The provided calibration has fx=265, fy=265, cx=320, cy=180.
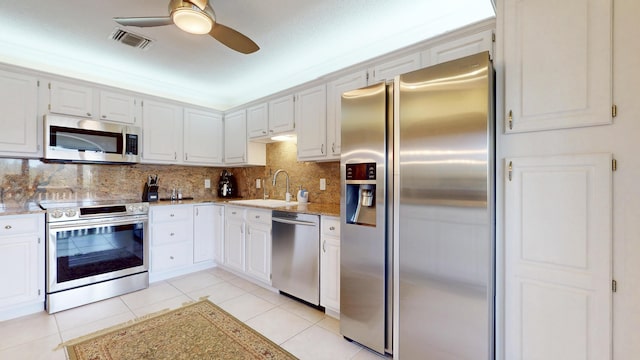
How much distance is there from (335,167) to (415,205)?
5.04ft

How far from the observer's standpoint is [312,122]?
2.85 metres

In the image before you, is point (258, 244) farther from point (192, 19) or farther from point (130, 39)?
point (130, 39)

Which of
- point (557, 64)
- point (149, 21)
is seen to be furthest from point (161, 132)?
point (557, 64)

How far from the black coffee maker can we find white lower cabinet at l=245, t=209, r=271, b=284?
128 cm

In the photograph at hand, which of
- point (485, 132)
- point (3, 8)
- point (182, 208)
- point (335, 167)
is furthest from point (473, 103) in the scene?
point (3, 8)

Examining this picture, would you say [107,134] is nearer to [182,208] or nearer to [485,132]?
[182,208]

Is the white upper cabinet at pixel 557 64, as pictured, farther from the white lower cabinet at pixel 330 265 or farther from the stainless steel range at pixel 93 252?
the stainless steel range at pixel 93 252

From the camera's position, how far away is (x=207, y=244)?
3.58m

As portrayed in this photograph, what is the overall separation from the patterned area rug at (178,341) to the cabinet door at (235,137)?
2.14m

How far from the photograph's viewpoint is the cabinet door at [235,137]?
3771 mm

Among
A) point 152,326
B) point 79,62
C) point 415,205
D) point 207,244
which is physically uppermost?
point 79,62

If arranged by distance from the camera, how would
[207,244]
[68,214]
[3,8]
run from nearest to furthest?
[3,8] < [68,214] < [207,244]

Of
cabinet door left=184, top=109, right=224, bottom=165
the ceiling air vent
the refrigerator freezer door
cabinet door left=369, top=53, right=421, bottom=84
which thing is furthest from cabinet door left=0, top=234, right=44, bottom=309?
cabinet door left=369, top=53, right=421, bottom=84

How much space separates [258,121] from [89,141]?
184cm
